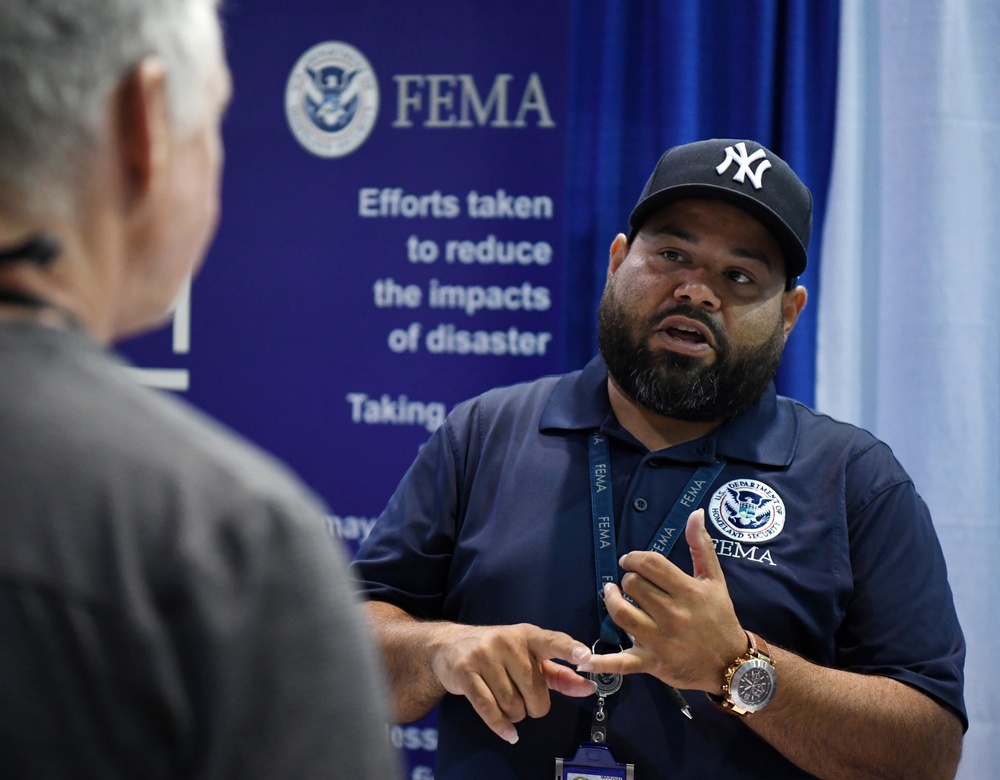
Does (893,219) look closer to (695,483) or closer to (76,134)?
(695,483)

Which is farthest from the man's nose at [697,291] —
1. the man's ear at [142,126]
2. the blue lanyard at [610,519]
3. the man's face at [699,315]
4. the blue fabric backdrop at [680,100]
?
the man's ear at [142,126]

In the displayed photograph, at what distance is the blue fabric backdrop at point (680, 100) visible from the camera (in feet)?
7.83

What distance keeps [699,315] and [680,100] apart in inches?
30.1

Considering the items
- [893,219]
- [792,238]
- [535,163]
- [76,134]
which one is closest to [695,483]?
[792,238]

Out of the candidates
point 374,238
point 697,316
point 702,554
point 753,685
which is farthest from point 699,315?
point 374,238

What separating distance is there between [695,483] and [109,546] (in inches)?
54.8

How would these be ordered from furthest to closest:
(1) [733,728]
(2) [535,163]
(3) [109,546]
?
1. (2) [535,163]
2. (1) [733,728]
3. (3) [109,546]

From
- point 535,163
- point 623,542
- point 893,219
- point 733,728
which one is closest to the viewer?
point 733,728

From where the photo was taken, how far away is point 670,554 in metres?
1.73

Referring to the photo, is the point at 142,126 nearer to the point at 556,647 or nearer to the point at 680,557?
the point at 556,647

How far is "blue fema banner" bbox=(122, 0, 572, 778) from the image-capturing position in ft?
8.65

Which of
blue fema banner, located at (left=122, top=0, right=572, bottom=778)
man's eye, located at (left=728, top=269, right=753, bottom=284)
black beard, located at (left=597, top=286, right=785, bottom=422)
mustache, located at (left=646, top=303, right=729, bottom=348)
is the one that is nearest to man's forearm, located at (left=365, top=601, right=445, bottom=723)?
black beard, located at (left=597, top=286, right=785, bottom=422)

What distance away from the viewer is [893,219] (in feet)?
7.82

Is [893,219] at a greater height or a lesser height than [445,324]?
greater
